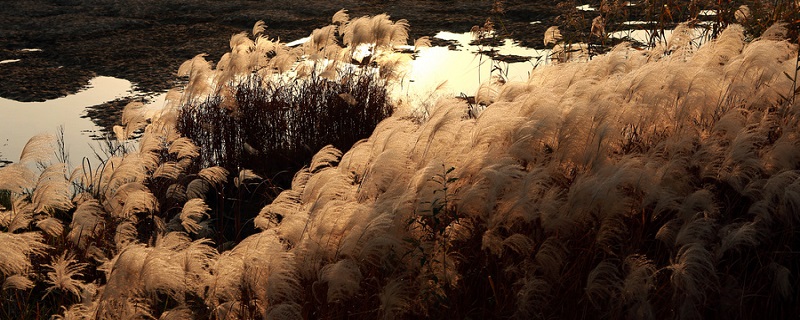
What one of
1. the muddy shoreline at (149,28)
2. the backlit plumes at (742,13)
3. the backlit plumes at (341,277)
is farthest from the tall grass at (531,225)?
the muddy shoreline at (149,28)

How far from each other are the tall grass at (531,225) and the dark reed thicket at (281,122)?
2390 millimetres

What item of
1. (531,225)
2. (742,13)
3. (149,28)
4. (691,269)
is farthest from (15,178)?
(149,28)

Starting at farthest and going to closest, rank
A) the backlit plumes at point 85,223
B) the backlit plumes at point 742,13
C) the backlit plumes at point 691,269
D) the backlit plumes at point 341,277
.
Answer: the backlit plumes at point 742,13 < the backlit plumes at point 85,223 < the backlit plumes at point 341,277 < the backlit plumes at point 691,269

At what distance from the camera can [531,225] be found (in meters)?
3.65

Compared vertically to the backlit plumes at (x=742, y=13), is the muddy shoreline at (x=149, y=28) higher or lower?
lower

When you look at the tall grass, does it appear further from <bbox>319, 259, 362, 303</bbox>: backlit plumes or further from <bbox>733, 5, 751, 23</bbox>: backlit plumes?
<bbox>733, 5, 751, 23</bbox>: backlit plumes

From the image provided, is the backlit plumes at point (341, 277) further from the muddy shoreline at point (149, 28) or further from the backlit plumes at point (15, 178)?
the muddy shoreline at point (149, 28)

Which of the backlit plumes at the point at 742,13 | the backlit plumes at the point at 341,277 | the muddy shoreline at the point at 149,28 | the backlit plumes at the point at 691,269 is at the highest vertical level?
the backlit plumes at the point at 742,13

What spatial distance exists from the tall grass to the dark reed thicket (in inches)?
94.1

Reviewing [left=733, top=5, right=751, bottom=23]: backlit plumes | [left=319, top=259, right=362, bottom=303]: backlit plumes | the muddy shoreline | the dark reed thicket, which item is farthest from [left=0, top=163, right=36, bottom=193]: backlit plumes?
the muddy shoreline

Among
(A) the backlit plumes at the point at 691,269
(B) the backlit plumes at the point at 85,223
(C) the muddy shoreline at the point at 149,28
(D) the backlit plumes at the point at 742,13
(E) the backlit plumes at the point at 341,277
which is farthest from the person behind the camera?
(C) the muddy shoreline at the point at 149,28

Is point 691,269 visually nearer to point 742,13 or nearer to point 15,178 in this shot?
point 15,178

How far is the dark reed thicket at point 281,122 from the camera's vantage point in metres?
6.49

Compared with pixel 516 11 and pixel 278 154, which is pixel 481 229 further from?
pixel 516 11
